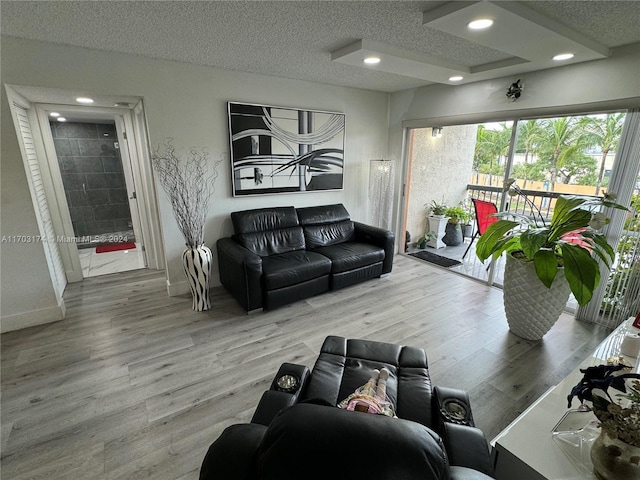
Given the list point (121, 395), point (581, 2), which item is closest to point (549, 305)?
point (581, 2)

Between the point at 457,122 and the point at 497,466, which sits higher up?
the point at 457,122

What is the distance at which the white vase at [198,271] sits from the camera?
2996mm

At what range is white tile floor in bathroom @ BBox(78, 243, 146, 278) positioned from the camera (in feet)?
13.8

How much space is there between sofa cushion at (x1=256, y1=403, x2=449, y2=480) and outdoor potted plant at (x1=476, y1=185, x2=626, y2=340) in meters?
2.20

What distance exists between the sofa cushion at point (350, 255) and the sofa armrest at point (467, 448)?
7.53 ft

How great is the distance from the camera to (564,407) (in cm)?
141

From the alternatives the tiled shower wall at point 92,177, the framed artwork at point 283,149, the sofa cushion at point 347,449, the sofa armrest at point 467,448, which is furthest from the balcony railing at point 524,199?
the tiled shower wall at point 92,177

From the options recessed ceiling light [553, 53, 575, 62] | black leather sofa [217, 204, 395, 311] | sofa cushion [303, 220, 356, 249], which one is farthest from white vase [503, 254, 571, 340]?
sofa cushion [303, 220, 356, 249]

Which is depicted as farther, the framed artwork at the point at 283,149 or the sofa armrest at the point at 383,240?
the sofa armrest at the point at 383,240

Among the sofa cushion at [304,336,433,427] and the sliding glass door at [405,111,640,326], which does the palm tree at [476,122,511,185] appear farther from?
the sofa cushion at [304,336,433,427]

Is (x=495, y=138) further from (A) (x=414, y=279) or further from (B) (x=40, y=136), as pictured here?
(B) (x=40, y=136)

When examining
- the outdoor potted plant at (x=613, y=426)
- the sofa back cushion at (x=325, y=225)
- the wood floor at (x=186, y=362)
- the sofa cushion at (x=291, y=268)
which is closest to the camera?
the outdoor potted plant at (x=613, y=426)

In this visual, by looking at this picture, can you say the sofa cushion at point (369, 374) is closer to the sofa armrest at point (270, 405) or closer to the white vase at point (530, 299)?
the sofa armrest at point (270, 405)

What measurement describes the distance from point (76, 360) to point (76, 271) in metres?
1.91
